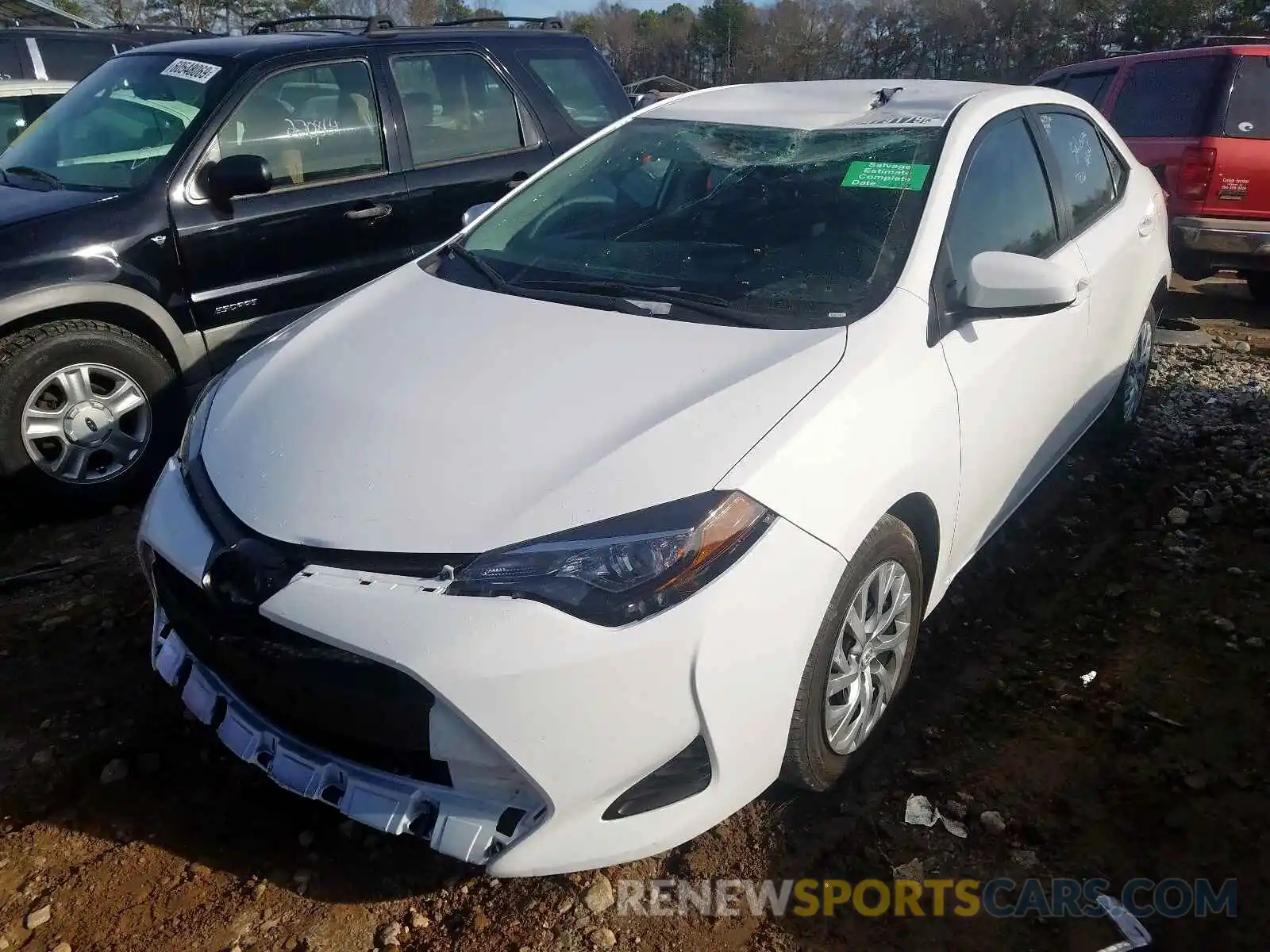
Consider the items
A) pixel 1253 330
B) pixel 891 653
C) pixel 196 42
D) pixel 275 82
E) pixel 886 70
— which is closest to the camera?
pixel 891 653

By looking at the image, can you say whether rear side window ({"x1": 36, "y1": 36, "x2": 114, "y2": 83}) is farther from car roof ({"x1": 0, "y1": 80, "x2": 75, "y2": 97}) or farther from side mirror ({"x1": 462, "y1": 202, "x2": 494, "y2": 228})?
side mirror ({"x1": 462, "y1": 202, "x2": 494, "y2": 228})

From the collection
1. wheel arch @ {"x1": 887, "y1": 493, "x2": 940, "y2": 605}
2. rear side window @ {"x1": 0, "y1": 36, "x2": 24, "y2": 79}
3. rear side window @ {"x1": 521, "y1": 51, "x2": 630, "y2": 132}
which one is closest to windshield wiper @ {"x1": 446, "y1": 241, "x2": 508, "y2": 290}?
wheel arch @ {"x1": 887, "y1": 493, "x2": 940, "y2": 605}

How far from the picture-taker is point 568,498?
2016 millimetres

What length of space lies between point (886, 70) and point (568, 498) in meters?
31.0

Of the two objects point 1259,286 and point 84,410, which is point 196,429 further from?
point 1259,286

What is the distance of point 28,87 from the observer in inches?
258

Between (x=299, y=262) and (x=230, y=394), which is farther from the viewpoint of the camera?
(x=299, y=262)

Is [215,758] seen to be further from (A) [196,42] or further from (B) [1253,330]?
(B) [1253,330]

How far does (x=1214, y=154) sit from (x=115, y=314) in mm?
6841

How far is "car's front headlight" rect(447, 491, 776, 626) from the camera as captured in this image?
191 cm

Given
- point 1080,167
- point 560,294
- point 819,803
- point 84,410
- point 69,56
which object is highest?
point 69,56

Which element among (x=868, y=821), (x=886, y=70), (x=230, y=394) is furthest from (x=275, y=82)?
(x=886, y=70)

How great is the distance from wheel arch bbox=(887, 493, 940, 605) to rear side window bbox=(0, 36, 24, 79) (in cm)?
846

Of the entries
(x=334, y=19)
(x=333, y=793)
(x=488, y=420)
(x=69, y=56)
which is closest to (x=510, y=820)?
(x=333, y=793)
